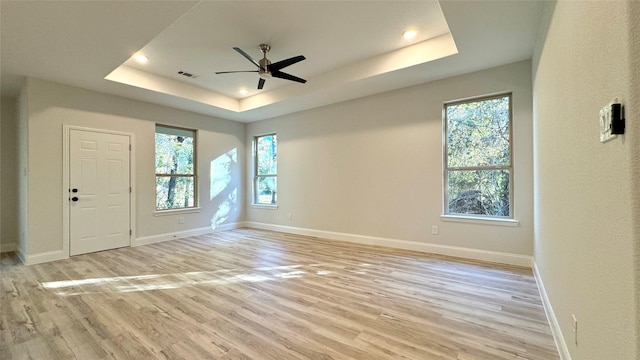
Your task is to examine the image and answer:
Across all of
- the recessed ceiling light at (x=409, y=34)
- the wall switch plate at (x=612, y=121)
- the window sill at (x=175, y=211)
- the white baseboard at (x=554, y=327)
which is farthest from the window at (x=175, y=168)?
the wall switch plate at (x=612, y=121)

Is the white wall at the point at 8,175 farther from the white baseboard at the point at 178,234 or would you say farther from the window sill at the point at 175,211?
the window sill at the point at 175,211

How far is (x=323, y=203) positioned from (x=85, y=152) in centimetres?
423

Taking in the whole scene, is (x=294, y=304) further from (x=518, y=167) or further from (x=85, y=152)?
(x=85, y=152)

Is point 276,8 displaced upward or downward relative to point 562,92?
upward

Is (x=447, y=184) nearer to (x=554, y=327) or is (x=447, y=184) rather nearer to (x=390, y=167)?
(x=390, y=167)

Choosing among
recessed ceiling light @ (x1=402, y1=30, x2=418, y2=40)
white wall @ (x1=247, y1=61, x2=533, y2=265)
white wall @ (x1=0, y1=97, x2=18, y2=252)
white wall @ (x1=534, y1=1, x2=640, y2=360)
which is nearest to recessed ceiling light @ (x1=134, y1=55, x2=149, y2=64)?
white wall @ (x1=0, y1=97, x2=18, y2=252)

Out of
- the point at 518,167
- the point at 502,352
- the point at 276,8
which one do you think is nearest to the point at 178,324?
the point at 502,352

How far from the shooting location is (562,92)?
1.76 m

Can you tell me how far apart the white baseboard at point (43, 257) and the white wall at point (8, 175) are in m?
0.90

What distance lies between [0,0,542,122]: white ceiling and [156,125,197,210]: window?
3.25 feet

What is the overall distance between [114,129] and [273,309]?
4.50 metres

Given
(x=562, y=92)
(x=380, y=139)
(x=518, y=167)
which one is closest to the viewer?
(x=562, y=92)

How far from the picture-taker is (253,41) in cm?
350

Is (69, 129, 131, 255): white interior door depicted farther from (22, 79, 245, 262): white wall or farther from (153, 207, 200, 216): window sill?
(153, 207, 200, 216): window sill
